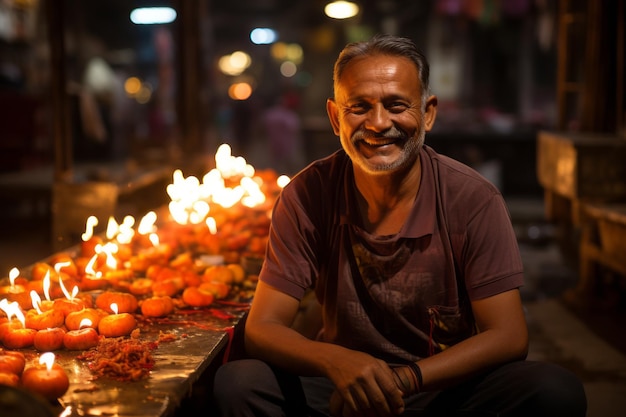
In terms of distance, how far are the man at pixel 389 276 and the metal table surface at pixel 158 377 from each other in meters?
0.17

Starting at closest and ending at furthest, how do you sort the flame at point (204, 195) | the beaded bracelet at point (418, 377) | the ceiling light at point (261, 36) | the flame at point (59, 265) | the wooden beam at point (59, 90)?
1. the beaded bracelet at point (418, 377)
2. the flame at point (59, 265)
3. the flame at point (204, 195)
4. the wooden beam at point (59, 90)
5. the ceiling light at point (261, 36)

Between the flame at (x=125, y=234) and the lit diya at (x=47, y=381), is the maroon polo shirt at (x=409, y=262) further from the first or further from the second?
the flame at (x=125, y=234)

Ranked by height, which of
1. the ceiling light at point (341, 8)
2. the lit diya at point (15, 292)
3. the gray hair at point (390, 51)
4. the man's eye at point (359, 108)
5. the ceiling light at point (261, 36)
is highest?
the ceiling light at point (261, 36)

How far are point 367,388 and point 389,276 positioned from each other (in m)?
0.61

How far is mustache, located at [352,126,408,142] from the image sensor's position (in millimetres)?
3350

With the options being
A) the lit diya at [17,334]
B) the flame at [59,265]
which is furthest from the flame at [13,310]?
the flame at [59,265]

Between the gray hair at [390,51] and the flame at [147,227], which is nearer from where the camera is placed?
the gray hair at [390,51]

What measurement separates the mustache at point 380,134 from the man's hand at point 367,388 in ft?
3.22

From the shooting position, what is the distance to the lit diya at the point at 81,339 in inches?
126

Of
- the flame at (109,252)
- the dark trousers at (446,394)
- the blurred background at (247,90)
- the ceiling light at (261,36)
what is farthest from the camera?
the ceiling light at (261,36)

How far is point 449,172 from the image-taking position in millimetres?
3449

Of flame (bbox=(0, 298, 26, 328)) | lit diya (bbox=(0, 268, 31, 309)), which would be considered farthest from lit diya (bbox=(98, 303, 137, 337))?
lit diya (bbox=(0, 268, 31, 309))

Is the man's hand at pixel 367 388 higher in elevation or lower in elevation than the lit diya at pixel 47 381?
lower

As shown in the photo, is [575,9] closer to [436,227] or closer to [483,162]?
[483,162]
